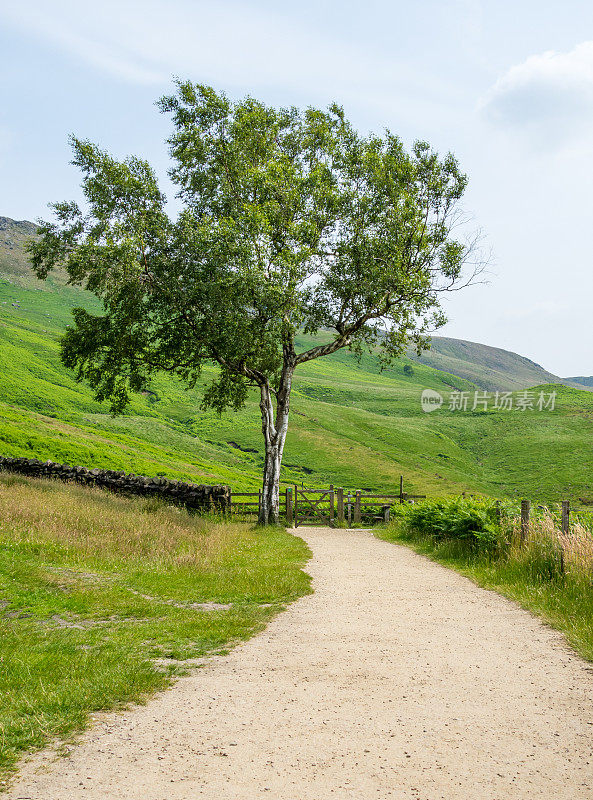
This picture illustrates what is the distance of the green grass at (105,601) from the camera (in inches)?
276

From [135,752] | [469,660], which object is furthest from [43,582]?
[469,660]

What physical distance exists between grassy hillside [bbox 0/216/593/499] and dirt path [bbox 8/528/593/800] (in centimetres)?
3967

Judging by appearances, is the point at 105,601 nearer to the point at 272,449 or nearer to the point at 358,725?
the point at 358,725

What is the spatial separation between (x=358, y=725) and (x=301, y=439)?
93.1 metres

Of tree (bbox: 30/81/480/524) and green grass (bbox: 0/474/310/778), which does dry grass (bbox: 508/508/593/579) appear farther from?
tree (bbox: 30/81/480/524)

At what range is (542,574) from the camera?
13.9m

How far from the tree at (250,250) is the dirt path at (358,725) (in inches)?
711

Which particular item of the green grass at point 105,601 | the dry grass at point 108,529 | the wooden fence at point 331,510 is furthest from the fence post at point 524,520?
the wooden fence at point 331,510

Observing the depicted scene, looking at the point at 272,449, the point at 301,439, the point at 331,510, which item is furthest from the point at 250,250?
the point at 301,439

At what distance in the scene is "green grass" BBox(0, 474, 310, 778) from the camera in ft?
23.0

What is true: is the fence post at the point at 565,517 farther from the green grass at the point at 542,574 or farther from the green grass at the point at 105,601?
the green grass at the point at 105,601

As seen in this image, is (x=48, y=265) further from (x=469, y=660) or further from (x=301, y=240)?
(x=469, y=660)

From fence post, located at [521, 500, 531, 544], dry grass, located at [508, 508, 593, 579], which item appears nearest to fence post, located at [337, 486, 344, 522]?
dry grass, located at [508, 508, 593, 579]

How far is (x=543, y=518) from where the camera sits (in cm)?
1652
